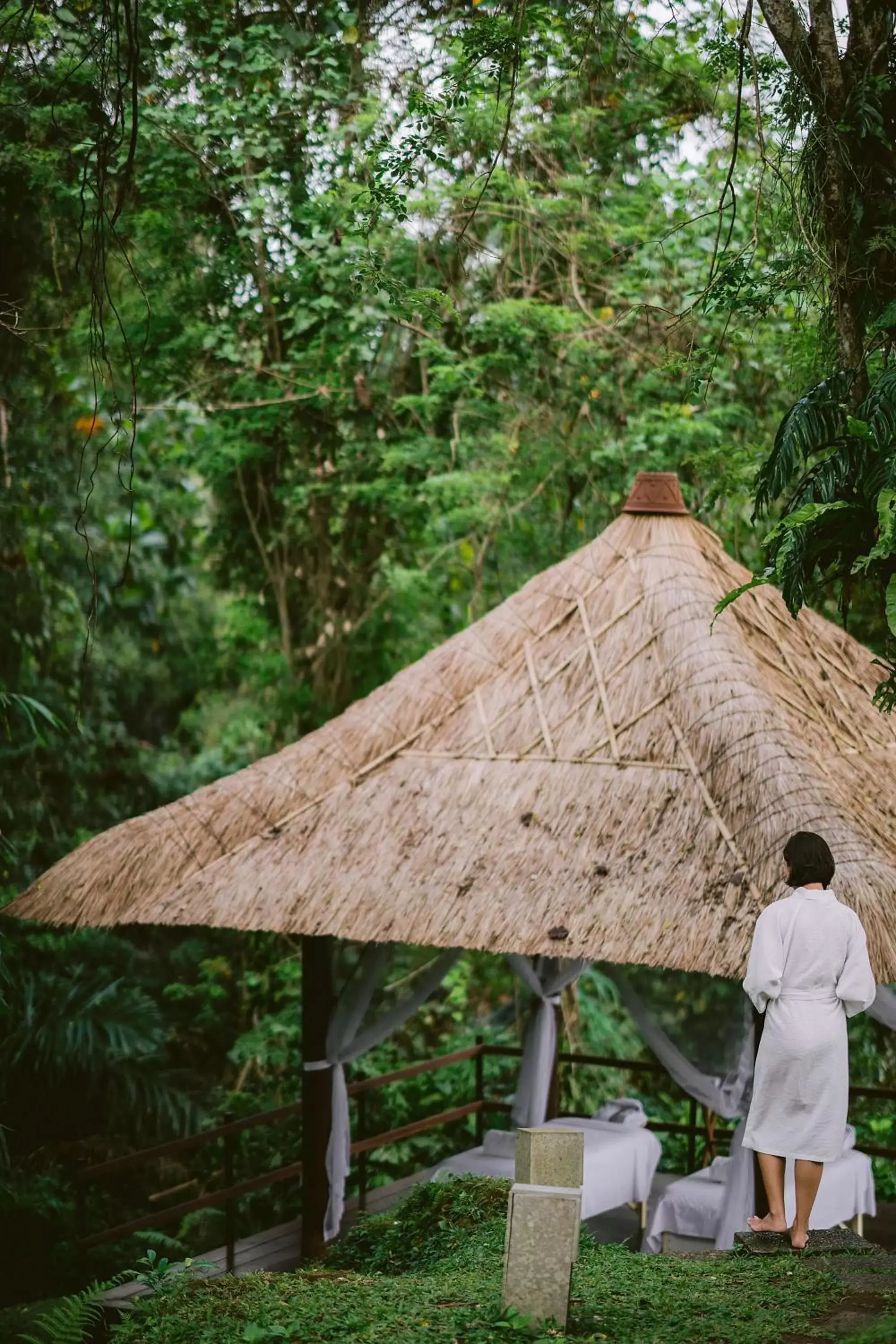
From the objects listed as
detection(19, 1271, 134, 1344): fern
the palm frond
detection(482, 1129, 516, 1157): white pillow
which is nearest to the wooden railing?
detection(482, 1129, 516, 1157): white pillow

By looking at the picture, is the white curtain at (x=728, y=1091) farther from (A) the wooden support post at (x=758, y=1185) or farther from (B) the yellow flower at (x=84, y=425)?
(B) the yellow flower at (x=84, y=425)

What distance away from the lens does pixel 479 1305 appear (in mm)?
3588

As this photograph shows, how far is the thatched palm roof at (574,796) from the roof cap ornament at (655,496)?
0.05m

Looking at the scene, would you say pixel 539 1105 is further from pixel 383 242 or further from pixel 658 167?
pixel 658 167

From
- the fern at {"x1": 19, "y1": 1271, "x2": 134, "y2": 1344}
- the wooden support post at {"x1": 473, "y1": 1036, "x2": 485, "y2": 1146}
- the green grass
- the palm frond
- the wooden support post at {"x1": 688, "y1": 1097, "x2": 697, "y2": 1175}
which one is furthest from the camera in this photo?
the wooden support post at {"x1": 473, "y1": 1036, "x2": 485, "y2": 1146}

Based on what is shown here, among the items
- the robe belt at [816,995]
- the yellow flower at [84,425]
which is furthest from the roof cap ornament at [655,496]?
the yellow flower at [84,425]

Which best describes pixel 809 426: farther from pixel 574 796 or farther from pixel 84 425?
pixel 84 425

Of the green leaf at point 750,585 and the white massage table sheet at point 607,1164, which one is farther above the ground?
the green leaf at point 750,585

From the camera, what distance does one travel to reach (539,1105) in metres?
7.12

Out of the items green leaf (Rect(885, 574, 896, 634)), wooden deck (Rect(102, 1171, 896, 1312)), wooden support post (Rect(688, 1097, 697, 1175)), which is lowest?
wooden deck (Rect(102, 1171, 896, 1312))

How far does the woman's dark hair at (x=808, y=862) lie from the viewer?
13.6 feet

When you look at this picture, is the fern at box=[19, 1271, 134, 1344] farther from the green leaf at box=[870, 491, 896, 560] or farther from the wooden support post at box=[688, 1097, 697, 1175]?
the wooden support post at box=[688, 1097, 697, 1175]

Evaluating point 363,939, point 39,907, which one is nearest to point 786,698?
point 363,939

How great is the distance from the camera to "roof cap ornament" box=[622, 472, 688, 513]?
693cm
